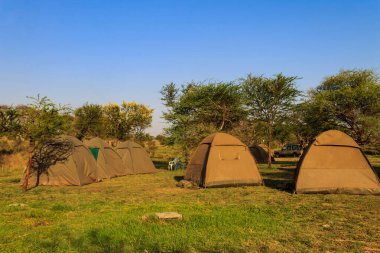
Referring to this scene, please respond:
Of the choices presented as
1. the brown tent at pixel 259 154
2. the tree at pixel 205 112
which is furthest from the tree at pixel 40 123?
the brown tent at pixel 259 154

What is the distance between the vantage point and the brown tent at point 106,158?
19922 millimetres

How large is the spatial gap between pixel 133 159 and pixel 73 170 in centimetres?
688

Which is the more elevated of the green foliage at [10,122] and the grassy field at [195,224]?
the green foliage at [10,122]

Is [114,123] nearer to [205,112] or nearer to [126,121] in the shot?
[126,121]

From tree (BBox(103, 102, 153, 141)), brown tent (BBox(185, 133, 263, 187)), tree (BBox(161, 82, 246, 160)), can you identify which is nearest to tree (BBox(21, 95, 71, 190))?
brown tent (BBox(185, 133, 263, 187))

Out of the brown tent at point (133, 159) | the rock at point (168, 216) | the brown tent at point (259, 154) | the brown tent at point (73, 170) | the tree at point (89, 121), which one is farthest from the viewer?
the tree at point (89, 121)

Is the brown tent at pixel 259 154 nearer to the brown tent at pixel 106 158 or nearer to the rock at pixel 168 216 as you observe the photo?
the brown tent at pixel 106 158

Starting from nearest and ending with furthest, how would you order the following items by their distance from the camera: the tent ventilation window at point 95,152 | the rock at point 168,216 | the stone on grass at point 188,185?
the rock at point 168,216
the stone on grass at point 188,185
the tent ventilation window at point 95,152

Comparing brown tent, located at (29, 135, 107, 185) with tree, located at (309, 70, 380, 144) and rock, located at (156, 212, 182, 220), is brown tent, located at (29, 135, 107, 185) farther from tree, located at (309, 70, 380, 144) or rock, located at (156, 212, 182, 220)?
tree, located at (309, 70, 380, 144)

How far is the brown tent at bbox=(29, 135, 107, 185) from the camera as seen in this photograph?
624 inches

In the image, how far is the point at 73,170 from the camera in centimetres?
1614

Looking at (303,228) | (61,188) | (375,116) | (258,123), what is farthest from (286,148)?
(303,228)

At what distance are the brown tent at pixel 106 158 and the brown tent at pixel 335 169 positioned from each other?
11.2 metres

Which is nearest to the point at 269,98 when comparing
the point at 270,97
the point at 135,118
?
the point at 270,97
